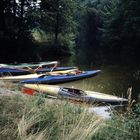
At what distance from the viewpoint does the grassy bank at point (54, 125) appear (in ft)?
14.2

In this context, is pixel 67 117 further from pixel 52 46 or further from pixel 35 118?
pixel 52 46

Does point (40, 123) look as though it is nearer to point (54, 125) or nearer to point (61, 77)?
point (54, 125)

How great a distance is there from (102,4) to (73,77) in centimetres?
3491

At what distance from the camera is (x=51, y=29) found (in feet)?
129

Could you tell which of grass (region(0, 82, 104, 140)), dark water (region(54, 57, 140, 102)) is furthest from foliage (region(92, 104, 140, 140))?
dark water (region(54, 57, 140, 102))

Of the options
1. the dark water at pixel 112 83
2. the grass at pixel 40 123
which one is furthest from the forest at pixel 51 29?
the grass at pixel 40 123

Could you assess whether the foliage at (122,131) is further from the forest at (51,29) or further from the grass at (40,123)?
the forest at (51,29)

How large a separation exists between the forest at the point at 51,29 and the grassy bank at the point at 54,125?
87.6 ft

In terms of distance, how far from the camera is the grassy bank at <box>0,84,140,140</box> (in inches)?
170

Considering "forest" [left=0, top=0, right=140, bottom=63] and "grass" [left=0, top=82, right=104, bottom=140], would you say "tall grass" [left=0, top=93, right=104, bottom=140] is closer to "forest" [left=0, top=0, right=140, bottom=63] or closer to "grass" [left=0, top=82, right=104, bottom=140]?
"grass" [left=0, top=82, right=104, bottom=140]

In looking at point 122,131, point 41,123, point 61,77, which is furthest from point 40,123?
point 61,77

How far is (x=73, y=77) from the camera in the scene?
71.0 feet

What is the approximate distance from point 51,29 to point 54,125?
34961 mm

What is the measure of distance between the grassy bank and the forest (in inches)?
1051
